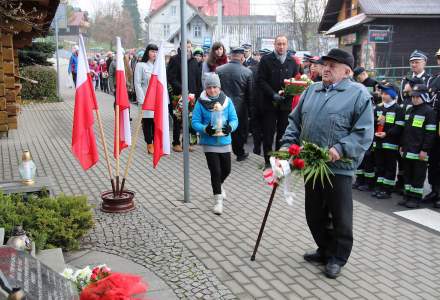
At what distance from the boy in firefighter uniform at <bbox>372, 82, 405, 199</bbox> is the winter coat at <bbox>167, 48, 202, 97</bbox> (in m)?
4.03

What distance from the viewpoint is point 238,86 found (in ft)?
29.8

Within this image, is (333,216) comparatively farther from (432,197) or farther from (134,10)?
(134,10)

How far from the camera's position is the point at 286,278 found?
457 cm

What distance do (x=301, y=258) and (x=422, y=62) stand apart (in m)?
4.54

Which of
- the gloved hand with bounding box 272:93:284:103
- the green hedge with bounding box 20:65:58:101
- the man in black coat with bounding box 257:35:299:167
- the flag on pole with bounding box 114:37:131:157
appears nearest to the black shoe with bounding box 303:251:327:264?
the flag on pole with bounding box 114:37:131:157

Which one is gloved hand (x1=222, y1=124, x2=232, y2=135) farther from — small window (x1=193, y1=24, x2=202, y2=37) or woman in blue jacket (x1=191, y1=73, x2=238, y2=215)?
small window (x1=193, y1=24, x2=202, y2=37)

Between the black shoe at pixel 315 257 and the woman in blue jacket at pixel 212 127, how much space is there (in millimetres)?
1631

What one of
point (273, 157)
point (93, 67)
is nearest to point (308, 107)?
point (273, 157)

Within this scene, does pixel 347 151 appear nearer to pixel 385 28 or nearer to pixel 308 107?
pixel 308 107

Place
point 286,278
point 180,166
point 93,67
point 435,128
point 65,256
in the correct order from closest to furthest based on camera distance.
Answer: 1. point 286,278
2. point 65,256
3. point 435,128
4. point 180,166
5. point 93,67

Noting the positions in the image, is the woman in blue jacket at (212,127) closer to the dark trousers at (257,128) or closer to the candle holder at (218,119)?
the candle holder at (218,119)

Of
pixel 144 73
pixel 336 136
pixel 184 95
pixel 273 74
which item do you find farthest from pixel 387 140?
pixel 144 73

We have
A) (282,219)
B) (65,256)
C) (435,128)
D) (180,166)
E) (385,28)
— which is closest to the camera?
(65,256)

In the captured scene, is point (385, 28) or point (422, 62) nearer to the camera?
point (422, 62)
